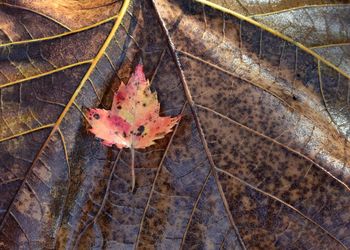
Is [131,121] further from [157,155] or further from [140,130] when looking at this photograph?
[157,155]

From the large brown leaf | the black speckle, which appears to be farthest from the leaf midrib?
the black speckle

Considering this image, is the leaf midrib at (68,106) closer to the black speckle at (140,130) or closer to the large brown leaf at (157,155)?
the large brown leaf at (157,155)

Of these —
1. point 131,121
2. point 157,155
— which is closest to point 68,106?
point 131,121

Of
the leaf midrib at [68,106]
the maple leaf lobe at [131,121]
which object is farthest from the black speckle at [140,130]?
the leaf midrib at [68,106]

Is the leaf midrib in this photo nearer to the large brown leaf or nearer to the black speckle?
the large brown leaf

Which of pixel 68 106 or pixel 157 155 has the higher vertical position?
pixel 68 106

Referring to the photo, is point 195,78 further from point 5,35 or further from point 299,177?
point 5,35
